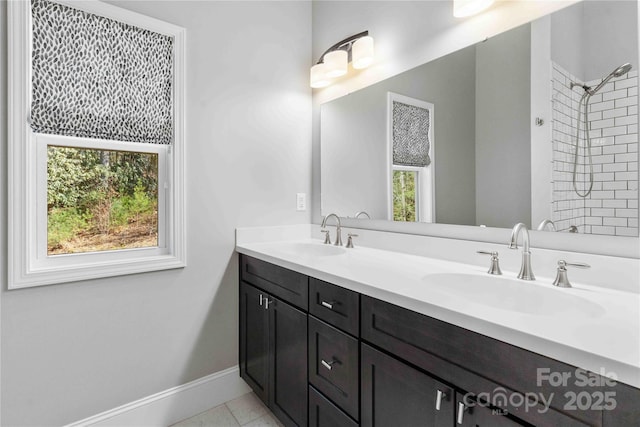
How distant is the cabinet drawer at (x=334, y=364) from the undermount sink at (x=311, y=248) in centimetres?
61

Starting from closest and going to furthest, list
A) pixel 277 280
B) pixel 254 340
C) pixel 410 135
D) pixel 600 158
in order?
pixel 600 158 < pixel 277 280 < pixel 410 135 < pixel 254 340

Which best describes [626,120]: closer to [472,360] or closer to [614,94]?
[614,94]

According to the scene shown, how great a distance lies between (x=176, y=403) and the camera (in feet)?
5.92

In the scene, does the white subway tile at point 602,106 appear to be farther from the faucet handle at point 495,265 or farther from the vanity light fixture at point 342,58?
the vanity light fixture at point 342,58

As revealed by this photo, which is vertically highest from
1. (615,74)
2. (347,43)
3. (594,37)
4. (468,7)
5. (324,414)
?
(347,43)

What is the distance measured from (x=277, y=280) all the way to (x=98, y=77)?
130 cm

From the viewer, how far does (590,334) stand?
0.71 metres

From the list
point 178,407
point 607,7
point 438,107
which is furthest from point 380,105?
point 178,407

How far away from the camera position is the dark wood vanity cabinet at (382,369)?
0.71 m

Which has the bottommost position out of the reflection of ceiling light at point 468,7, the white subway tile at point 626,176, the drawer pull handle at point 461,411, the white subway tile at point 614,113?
the drawer pull handle at point 461,411

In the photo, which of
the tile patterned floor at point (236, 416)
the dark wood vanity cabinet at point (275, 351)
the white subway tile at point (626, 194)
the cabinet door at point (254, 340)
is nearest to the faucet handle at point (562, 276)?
the white subway tile at point (626, 194)

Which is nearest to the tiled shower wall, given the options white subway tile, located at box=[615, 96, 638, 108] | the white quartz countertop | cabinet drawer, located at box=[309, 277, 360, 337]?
white subway tile, located at box=[615, 96, 638, 108]

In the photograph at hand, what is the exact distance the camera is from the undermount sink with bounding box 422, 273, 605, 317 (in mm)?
997

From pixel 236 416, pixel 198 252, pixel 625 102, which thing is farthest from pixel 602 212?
pixel 236 416
